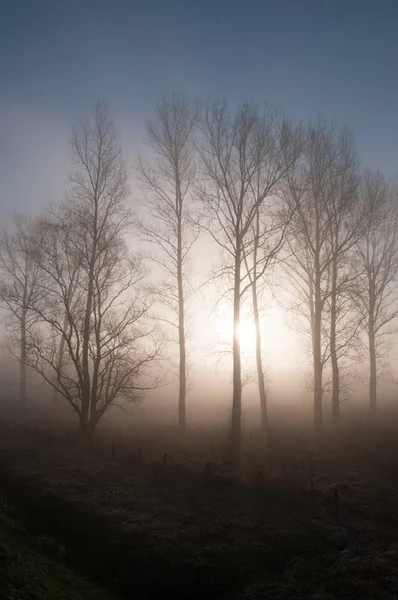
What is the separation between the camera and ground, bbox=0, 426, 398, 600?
8656 millimetres

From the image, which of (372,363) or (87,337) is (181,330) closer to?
(87,337)

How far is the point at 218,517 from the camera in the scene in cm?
1127

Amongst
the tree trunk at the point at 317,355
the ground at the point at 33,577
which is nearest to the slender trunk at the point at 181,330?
the tree trunk at the point at 317,355

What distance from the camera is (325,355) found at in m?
23.0

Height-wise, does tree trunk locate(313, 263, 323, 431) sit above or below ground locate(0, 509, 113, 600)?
above

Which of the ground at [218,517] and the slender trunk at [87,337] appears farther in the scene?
the slender trunk at [87,337]

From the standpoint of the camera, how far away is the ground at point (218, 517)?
866 cm

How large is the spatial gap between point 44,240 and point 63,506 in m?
12.1

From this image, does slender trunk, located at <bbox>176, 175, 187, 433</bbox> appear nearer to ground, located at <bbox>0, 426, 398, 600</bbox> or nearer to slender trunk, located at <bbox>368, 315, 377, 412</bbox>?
ground, located at <bbox>0, 426, 398, 600</bbox>

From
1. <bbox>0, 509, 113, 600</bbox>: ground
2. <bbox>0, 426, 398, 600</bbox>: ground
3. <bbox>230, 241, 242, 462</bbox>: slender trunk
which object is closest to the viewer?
<bbox>0, 509, 113, 600</bbox>: ground

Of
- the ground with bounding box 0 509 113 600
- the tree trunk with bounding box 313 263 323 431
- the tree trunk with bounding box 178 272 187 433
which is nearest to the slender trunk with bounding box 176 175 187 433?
the tree trunk with bounding box 178 272 187 433

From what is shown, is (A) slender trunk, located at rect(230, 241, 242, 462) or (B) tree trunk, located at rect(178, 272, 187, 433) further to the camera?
(B) tree trunk, located at rect(178, 272, 187, 433)

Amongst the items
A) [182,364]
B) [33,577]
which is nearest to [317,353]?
[182,364]

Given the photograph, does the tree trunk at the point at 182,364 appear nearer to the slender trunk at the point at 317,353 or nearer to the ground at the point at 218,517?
the ground at the point at 218,517
